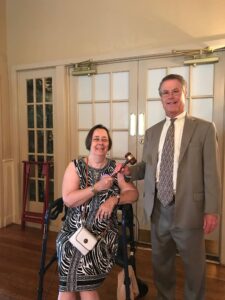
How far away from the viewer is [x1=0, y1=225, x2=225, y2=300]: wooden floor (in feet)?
6.93

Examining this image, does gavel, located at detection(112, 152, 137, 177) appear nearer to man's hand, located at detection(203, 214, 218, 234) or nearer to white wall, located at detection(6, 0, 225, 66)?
man's hand, located at detection(203, 214, 218, 234)

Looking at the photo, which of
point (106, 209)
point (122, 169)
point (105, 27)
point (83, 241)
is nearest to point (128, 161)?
point (122, 169)

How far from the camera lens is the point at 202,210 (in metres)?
1.65

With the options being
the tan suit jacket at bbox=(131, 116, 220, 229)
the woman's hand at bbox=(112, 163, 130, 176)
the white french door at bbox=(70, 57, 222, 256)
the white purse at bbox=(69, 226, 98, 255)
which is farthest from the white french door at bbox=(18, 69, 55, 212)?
the tan suit jacket at bbox=(131, 116, 220, 229)

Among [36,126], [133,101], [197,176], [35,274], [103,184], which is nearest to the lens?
[197,176]

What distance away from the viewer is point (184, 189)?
5.32 ft

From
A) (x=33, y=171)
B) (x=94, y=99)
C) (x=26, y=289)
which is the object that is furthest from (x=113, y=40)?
(x=26, y=289)

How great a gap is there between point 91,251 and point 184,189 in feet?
2.19

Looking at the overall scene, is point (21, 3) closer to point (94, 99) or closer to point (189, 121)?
point (94, 99)

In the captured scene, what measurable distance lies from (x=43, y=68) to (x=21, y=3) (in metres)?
0.83

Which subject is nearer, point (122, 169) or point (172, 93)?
point (172, 93)

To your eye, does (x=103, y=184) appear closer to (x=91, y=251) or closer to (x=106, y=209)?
(x=106, y=209)

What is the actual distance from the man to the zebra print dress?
275 mm

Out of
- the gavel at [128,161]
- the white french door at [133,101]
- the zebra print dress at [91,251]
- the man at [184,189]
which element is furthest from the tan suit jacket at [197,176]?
the white french door at [133,101]
